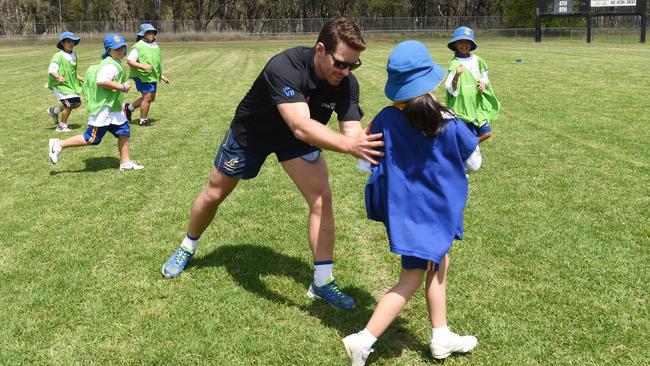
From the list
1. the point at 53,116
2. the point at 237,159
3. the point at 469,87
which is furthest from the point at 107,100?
the point at 469,87

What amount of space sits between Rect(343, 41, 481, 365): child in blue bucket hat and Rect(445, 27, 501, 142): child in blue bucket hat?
14.2ft

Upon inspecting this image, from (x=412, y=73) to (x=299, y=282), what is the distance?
2.07 m

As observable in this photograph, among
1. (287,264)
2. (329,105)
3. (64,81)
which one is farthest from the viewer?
(64,81)

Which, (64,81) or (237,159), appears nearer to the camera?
(237,159)

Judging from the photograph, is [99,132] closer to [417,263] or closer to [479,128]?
[479,128]

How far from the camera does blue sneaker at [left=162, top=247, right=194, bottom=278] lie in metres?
4.49

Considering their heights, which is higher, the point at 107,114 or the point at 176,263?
the point at 107,114

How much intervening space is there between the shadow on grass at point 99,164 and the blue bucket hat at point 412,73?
19.6 ft

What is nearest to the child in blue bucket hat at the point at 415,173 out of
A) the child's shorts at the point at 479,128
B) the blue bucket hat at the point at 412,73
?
the blue bucket hat at the point at 412,73

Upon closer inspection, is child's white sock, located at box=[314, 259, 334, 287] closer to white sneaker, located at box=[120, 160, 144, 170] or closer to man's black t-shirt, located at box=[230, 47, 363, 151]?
man's black t-shirt, located at box=[230, 47, 363, 151]

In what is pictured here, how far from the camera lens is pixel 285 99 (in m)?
3.39

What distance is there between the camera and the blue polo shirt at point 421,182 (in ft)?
9.82

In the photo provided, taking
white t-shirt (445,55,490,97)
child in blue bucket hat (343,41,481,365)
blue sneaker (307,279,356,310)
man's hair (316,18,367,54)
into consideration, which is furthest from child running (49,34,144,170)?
child in blue bucket hat (343,41,481,365)

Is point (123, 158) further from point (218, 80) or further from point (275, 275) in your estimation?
point (218, 80)
